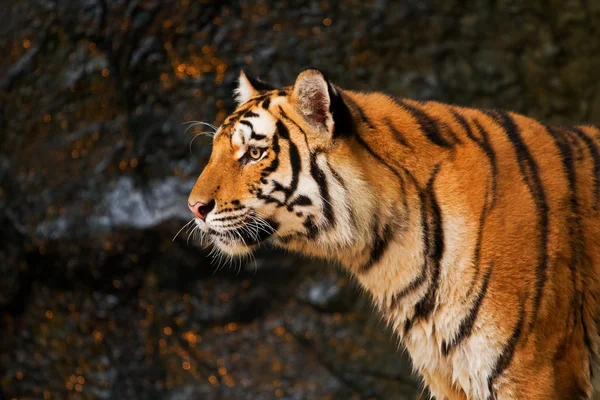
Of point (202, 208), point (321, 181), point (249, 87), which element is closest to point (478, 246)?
point (321, 181)

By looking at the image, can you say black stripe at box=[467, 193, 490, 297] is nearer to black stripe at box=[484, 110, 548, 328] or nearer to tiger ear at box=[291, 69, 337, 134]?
black stripe at box=[484, 110, 548, 328]

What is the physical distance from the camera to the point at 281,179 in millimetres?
A: 2109

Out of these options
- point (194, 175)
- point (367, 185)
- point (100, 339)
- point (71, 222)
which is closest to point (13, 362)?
point (100, 339)

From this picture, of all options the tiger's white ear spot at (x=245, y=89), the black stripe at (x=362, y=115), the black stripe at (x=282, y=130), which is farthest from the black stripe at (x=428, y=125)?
the tiger's white ear spot at (x=245, y=89)

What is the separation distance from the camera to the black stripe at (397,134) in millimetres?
2121

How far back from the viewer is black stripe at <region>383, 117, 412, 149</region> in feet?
6.96

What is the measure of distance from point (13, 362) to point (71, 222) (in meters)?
0.88

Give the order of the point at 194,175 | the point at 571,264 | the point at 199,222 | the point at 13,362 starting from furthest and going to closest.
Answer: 1. the point at 13,362
2. the point at 194,175
3. the point at 199,222
4. the point at 571,264

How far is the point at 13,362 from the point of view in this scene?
13.2 ft

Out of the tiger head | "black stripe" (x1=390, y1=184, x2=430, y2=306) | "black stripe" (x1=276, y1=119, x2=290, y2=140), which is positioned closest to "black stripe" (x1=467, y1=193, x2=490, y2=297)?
"black stripe" (x1=390, y1=184, x2=430, y2=306)

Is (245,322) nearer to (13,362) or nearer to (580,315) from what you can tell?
(13,362)

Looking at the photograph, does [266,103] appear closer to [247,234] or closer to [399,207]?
[247,234]

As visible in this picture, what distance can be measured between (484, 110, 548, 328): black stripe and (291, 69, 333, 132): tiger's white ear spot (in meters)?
0.56

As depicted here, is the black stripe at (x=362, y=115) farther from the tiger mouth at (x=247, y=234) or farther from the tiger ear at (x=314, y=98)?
the tiger mouth at (x=247, y=234)
